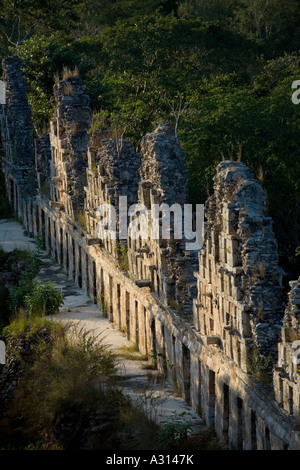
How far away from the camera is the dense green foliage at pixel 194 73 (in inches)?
1839

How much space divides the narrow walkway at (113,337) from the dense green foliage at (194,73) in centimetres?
646

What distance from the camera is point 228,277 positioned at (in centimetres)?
2584

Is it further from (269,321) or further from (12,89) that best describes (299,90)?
(269,321)

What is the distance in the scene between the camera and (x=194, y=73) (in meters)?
66.6

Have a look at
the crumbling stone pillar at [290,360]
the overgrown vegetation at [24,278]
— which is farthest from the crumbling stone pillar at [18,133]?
the crumbling stone pillar at [290,360]

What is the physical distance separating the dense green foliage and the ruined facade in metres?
2.67

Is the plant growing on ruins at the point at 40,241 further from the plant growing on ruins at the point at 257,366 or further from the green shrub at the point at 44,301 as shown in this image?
the plant growing on ruins at the point at 257,366

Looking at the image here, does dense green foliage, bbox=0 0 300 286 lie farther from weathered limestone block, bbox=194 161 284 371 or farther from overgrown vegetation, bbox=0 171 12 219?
weathered limestone block, bbox=194 161 284 371

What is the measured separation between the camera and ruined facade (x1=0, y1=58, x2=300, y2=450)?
79.9ft

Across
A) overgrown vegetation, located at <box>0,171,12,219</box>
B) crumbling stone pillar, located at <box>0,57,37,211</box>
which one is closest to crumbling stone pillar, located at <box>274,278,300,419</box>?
crumbling stone pillar, located at <box>0,57,37,211</box>

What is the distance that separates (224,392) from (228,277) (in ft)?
9.33

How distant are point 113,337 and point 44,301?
3.15 metres

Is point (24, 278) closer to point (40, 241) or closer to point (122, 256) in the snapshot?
point (40, 241)

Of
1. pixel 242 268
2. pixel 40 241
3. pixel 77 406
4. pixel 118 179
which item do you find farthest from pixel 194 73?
pixel 242 268
